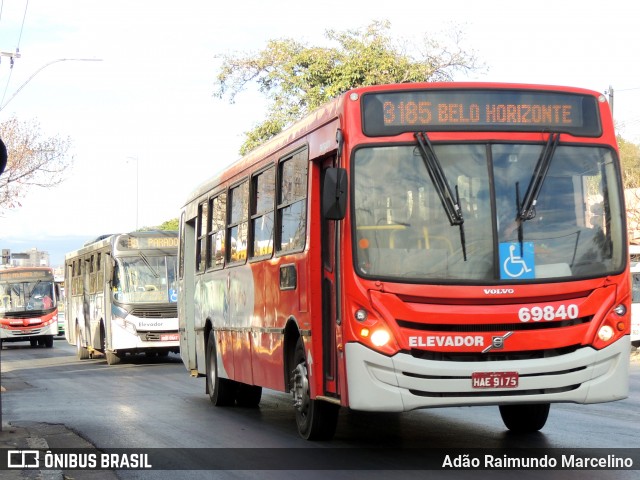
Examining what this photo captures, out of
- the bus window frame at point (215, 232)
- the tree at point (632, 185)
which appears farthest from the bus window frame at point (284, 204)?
the tree at point (632, 185)

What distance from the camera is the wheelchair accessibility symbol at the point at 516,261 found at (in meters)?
9.92

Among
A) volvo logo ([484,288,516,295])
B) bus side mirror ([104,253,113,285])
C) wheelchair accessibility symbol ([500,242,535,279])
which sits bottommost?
volvo logo ([484,288,516,295])

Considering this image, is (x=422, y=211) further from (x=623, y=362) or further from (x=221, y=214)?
(x=221, y=214)

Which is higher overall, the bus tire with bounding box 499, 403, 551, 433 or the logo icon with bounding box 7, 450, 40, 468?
the bus tire with bounding box 499, 403, 551, 433

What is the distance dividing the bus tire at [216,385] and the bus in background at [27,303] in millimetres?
34430

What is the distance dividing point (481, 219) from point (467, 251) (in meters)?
0.30

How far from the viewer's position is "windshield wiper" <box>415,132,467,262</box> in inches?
393

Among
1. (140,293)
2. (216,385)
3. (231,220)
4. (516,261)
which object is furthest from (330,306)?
(140,293)

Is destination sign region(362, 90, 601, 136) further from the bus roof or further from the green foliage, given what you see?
the green foliage

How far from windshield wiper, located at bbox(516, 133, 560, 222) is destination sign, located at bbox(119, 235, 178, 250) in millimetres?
20357

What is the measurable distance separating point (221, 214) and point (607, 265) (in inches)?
272

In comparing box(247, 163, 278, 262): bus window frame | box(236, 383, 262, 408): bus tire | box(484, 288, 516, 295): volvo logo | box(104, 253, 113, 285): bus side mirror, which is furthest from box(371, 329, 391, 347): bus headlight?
box(104, 253, 113, 285): bus side mirror

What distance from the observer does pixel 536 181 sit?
10133mm

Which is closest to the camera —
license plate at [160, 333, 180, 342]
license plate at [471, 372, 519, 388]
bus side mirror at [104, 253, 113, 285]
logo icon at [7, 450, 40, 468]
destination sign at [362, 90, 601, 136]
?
license plate at [471, 372, 519, 388]
